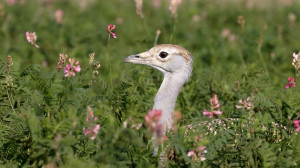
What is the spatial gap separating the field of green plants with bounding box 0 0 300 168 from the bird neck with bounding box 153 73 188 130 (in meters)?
0.16

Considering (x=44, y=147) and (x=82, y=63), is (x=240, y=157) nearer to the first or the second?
(x=44, y=147)

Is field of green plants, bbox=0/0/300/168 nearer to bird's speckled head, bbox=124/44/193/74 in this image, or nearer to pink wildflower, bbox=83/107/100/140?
pink wildflower, bbox=83/107/100/140

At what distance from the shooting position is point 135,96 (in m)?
4.31

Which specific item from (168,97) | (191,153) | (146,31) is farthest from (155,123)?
(146,31)

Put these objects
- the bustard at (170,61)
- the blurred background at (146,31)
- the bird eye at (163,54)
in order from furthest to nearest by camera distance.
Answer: the blurred background at (146,31), the bird eye at (163,54), the bustard at (170,61)

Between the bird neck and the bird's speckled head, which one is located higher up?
the bird's speckled head

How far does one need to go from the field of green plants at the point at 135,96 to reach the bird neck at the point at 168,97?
16 centimetres

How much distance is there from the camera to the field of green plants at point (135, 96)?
10.1ft

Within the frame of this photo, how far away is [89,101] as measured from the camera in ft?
14.1

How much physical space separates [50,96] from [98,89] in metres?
0.88

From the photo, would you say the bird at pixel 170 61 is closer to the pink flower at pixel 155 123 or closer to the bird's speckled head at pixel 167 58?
the bird's speckled head at pixel 167 58

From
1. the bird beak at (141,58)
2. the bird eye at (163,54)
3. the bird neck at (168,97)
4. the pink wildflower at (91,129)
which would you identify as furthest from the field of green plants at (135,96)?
the bird eye at (163,54)

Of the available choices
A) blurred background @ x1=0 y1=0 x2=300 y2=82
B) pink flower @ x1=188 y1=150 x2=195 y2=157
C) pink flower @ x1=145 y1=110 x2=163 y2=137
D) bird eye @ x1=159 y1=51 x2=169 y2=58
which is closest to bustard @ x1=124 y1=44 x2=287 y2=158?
bird eye @ x1=159 y1=51 x2=169 y2=58

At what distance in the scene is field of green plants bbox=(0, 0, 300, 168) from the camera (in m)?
3.08
